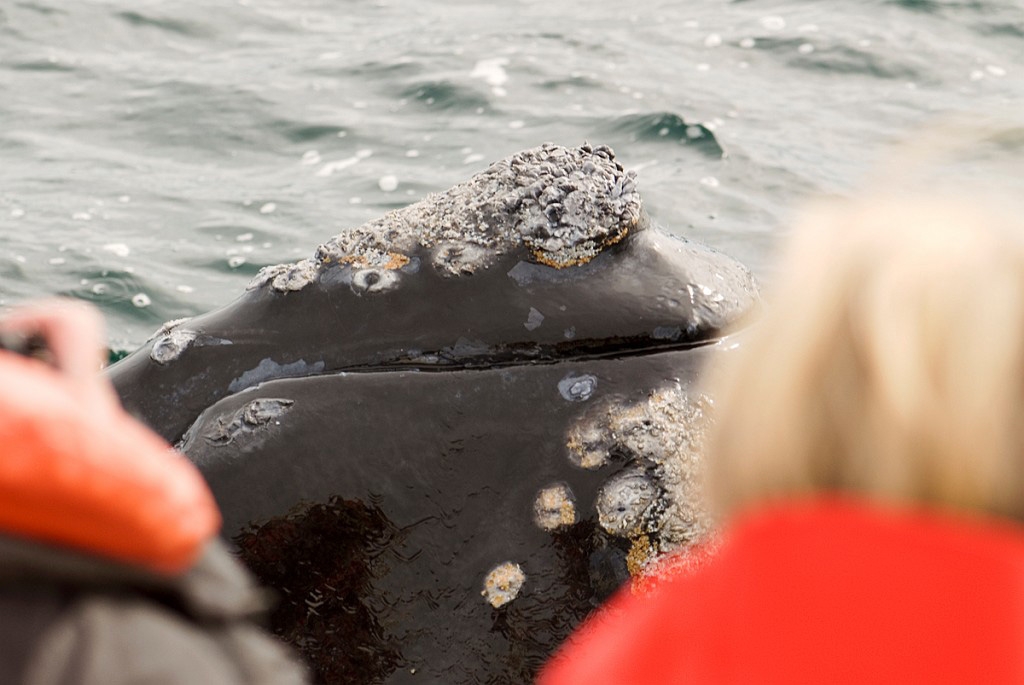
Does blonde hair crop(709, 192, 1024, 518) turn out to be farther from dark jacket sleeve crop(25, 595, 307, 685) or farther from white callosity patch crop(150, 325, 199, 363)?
white callosity patch crop(150, 325, 199, 363)

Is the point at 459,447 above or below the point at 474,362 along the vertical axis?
below

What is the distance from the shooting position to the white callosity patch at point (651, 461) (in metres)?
3.44

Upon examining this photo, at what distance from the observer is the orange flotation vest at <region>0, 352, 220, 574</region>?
1547 mm

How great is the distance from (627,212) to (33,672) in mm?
2478

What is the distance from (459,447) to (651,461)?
1.60 feet

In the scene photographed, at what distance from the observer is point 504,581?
11.3ft

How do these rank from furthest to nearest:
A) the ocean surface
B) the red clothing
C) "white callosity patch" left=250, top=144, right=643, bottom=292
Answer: the ocean surface
"white callosity patch" left=250, top=144, right=643, bottom=292
the red clothing

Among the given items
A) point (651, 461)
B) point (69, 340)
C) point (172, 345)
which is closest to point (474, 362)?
point (651, 461)

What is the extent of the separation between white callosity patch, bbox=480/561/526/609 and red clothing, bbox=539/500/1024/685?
1.76 m

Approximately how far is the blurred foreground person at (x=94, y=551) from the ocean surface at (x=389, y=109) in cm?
578

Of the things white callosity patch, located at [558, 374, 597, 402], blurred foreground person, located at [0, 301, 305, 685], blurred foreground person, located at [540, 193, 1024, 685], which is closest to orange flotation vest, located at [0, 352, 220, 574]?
blurred foreground person, located at [0, 301, 305, 685]

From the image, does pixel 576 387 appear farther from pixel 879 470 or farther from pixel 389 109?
pixel 389 109

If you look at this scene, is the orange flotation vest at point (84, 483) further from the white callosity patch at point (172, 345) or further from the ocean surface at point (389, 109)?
the ocean surface at point (389, 109)

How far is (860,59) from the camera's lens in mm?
11992
